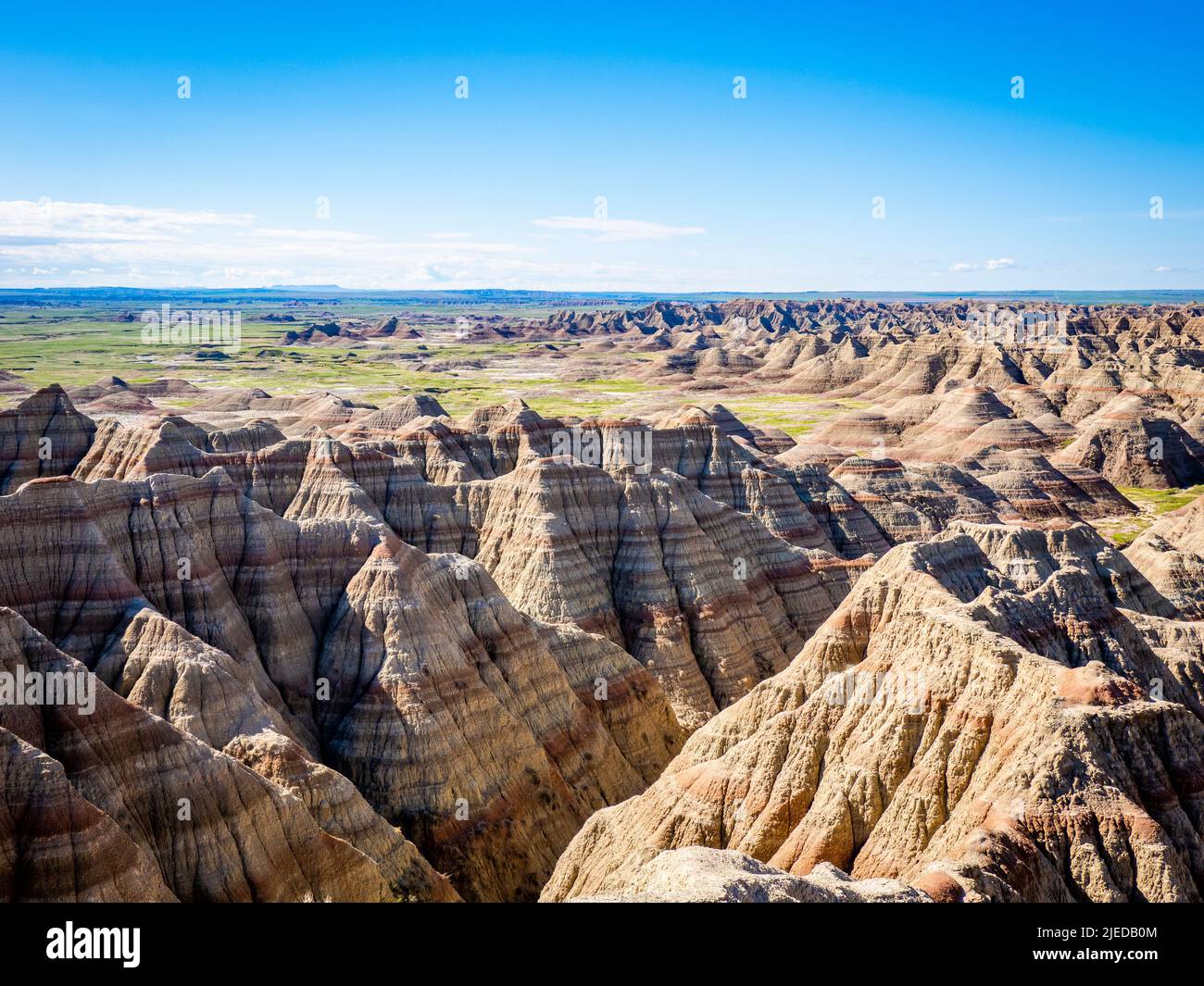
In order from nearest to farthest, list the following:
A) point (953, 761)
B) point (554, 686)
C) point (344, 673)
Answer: point (953, 761) < point (344, 673) < point (554, 686)

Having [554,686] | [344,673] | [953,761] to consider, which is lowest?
[554,686]

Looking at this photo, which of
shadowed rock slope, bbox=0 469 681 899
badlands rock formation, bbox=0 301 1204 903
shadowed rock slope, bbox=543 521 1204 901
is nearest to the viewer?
shadowed rock slope, bbox=543 521 1204 901

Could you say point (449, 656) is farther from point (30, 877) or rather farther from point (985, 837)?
point (985, 837)

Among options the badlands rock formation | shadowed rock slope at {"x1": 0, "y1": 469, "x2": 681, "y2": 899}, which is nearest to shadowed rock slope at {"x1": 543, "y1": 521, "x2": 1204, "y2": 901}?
the badlands rock formation

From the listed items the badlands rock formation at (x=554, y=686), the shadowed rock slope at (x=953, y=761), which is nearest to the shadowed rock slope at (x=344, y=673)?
the badlands rock formation at (x=554, y=686)

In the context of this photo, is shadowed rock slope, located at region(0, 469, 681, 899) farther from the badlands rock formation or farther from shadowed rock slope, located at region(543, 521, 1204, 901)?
shadowed rock slope, located at region(543, 521, 1204, 901)

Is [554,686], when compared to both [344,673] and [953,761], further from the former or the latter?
[953,761]

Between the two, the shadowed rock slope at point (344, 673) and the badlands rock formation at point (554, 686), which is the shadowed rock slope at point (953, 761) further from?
the shadowed rock slope at point (344, 673)

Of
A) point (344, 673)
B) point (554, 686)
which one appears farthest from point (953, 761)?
A: point (344, 673)
